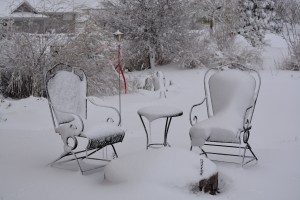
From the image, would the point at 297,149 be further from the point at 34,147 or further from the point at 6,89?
the point at 6,89

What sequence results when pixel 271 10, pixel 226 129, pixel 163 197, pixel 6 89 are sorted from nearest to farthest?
1. pixel 163 197
2. pixel 226 129
3. pixel 6 89
4. pixel 271 10

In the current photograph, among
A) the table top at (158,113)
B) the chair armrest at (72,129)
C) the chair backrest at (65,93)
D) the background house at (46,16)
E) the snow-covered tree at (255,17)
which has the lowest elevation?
the chair armrest at (72,129)

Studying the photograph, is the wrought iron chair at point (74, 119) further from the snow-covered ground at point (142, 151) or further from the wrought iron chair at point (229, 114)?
the wrought iron chair at point (229, 114)

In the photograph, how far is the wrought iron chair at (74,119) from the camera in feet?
12.0

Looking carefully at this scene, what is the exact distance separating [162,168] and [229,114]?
1.33 meters

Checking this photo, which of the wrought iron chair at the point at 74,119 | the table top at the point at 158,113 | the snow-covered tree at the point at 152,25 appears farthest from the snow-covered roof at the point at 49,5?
the table top at the point at 158,113

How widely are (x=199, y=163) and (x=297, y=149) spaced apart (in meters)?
1.68

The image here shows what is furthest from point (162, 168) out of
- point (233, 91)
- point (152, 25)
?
point (152, 25)

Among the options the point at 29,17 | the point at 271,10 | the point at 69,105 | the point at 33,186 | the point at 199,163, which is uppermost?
the point at 271,10

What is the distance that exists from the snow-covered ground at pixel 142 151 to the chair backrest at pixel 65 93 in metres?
0.52

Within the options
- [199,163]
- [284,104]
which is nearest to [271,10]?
[284,104]

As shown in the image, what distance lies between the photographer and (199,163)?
323 centimetres

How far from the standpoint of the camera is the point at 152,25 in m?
10.9

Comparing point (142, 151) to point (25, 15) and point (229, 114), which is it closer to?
point (229, 114)
